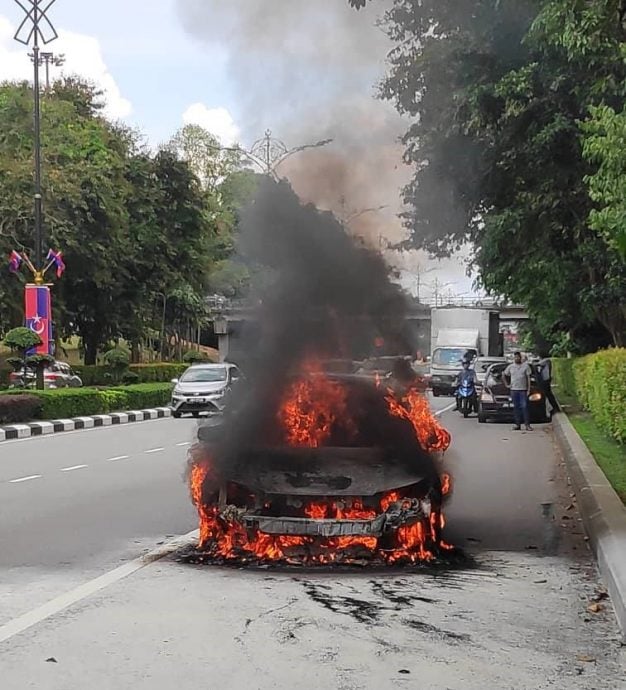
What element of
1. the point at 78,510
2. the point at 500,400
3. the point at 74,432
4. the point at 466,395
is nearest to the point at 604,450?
the point at 78,510

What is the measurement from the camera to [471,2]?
14.0 metres

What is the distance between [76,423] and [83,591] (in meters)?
17.5

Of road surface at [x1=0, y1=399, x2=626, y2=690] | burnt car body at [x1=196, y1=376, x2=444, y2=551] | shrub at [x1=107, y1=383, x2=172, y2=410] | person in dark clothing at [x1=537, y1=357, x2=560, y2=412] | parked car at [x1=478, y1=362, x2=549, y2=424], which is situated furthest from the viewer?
shrub at [x1=107, y1=383, x2=172, y2=410]

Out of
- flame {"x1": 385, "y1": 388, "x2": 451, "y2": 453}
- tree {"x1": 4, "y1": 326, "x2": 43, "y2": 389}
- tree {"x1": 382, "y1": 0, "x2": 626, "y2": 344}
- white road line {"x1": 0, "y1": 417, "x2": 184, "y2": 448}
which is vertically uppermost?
tree {"x1": 382, "y1": 0, "x2": 626, "y2": 344}

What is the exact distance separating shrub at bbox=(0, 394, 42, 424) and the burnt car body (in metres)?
15.0

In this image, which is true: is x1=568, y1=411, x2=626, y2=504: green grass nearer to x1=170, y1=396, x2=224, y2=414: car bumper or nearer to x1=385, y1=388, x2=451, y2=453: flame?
x1=385, y1=388, x2=451, y2=453: flame

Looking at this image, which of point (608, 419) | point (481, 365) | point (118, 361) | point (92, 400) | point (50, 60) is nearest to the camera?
Answer: point (608, 419)

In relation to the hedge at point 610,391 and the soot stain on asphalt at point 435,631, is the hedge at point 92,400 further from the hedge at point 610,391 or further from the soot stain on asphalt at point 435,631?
the soot stain on asphalt at point 435,631

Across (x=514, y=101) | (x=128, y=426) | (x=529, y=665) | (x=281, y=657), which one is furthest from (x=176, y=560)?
(x=128, y=426)

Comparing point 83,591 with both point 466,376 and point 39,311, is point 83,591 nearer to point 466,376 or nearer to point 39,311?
point 466,376

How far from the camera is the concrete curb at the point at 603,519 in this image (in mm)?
6332

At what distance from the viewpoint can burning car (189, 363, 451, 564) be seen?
711cm

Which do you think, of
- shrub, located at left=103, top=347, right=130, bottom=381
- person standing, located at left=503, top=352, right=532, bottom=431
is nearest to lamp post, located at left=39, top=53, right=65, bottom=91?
shrub, located at left=103, top=347, right=130, bottom=381

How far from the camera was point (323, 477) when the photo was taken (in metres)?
7.25
